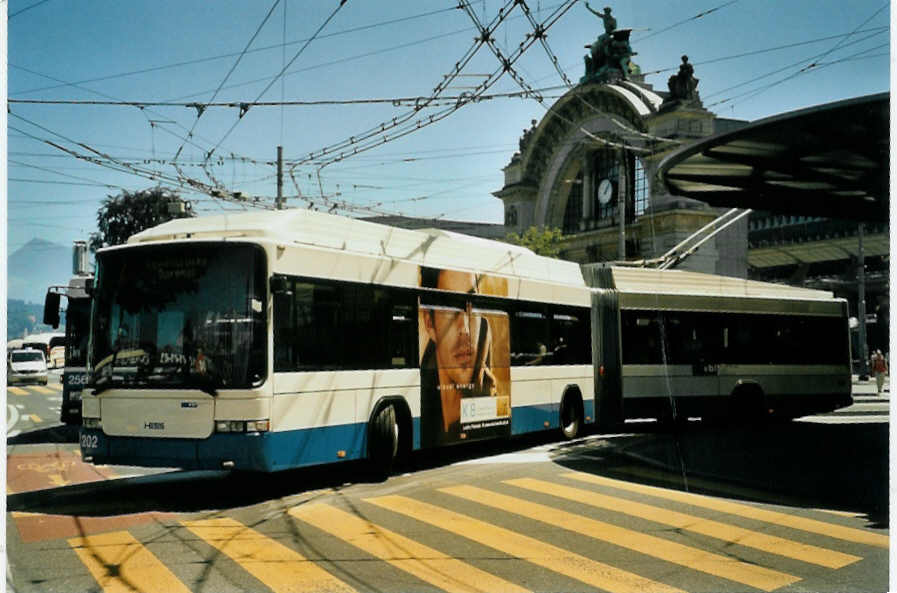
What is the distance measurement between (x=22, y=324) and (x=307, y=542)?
3.14 m

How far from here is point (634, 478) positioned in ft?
38.5

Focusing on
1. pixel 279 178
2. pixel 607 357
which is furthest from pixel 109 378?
pixel 279 178

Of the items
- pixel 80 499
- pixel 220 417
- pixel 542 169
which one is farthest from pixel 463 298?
pixel 542 169

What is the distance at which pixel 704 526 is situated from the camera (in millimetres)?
8781

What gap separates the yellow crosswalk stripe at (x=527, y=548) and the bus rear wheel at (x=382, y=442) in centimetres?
130

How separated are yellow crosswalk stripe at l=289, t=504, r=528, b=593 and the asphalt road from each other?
0.02 meters

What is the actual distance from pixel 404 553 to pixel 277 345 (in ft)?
10.2

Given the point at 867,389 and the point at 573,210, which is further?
the point at 573,210

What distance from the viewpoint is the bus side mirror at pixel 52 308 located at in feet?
34.6

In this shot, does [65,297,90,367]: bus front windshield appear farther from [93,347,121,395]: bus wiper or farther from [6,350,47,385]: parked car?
[6,350,47,385]: parked car

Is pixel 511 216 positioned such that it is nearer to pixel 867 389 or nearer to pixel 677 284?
pixel 867 389

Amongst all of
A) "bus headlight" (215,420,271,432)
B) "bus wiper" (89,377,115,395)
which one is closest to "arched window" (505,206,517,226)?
"bus wiper" (89,377,115,395)

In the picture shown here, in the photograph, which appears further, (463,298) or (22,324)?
(463,298)

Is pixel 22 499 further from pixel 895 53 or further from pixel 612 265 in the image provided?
pixel 612 265
